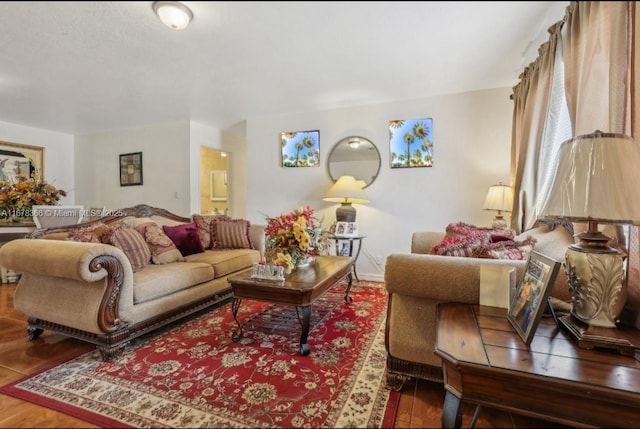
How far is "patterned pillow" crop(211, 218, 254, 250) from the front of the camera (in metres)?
3.18

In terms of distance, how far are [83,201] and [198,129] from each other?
8.96ft

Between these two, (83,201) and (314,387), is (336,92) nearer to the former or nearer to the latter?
(314,387)

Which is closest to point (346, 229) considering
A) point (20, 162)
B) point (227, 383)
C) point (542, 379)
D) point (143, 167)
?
point (227, 383)

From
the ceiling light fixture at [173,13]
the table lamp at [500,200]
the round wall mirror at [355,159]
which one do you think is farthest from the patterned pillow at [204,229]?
the table lamp at [500,200]

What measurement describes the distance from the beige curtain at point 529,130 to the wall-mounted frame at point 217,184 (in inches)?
201

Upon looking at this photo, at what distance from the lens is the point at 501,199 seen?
9.15 ft

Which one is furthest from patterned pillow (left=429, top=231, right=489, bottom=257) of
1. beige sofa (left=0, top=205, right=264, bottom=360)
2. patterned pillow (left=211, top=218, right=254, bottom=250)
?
patterned pillow (left=211, top=218, right=254, bottom=250)

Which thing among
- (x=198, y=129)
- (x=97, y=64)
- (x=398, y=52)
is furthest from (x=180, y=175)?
(x=398, y=52)

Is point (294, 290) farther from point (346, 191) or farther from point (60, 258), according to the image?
point (346, 191)

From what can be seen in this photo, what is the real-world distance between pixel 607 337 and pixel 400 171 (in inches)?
111

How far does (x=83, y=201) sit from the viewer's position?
5180 millimetres

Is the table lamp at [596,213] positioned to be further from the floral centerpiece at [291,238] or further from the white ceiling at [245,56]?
the floral centerpiece at [291,238]

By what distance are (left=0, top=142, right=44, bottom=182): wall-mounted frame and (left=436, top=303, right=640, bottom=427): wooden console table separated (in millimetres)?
6275

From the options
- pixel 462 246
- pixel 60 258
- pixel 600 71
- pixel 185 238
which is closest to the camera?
pixel 600 71
